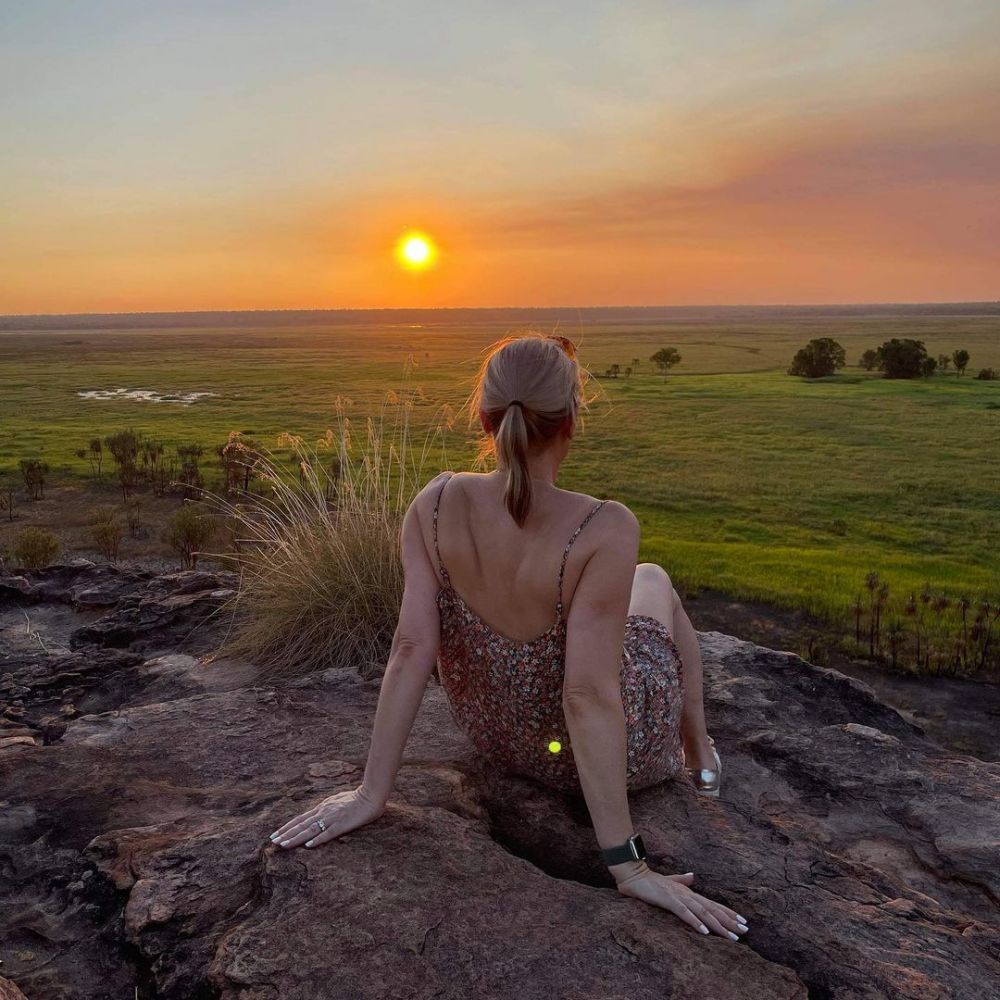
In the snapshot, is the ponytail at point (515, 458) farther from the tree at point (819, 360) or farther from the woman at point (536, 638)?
the tree at point (819, 360)

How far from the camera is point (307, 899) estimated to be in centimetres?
224

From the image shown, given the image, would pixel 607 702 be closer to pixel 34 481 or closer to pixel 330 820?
pixel 330 820

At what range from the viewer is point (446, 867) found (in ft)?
7.91

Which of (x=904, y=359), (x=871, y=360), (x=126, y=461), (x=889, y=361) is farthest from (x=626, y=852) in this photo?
(x=871, y=360)

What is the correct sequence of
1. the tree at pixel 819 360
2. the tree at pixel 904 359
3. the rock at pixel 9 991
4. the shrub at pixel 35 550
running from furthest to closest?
the tree at pixel 819 360 → the tree at pixel 904 359 → the shrub at pixel 35 550 → the rock at pixel 9 991

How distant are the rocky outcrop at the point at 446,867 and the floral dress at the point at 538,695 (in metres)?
0.13

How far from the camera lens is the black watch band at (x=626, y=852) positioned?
2346 millimetres

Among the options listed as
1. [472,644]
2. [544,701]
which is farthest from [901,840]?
[472,644]

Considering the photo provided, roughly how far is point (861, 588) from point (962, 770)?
632 centimetres

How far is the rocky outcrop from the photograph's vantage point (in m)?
2.08

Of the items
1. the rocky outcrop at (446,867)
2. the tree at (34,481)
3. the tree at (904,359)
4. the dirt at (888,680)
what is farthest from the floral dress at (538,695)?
the tree at (904,359)

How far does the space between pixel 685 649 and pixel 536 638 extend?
2.87 feet

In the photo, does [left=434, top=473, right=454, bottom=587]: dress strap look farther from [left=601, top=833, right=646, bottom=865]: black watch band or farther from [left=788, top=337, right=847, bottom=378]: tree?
[left=788, top=337, right=847, bottom=378]: tree

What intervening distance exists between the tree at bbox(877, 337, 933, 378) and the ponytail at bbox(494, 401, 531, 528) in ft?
119
